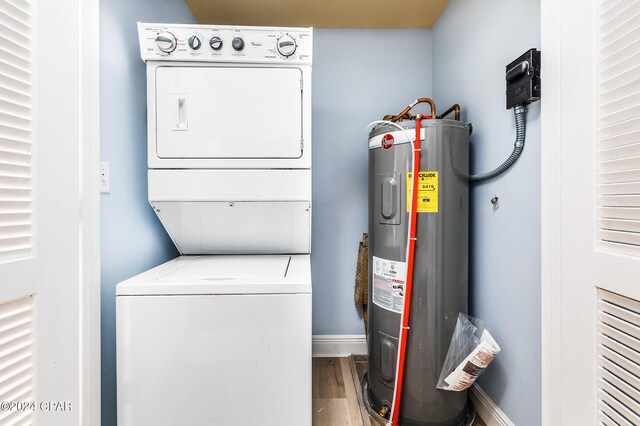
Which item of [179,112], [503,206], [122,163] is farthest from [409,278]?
[122,163]

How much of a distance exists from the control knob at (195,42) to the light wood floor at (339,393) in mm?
1955

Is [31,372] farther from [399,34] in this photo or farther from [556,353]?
[399,34]

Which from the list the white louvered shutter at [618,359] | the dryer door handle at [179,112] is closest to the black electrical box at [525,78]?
the white louvered shutter at [618,359]

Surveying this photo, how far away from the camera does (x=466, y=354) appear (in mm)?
1261

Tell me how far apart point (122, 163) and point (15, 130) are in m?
0.53

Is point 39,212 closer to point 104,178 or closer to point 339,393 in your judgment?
point 104,178

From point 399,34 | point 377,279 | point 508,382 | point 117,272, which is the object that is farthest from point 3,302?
point 399,34

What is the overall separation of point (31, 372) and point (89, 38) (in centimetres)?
114

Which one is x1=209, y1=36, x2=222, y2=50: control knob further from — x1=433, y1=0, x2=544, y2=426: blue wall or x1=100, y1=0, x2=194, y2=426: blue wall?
x1=433, y1=0, x2=544, y2=426: blue wall

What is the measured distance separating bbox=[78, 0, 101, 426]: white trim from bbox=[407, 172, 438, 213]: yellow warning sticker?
1.37 m

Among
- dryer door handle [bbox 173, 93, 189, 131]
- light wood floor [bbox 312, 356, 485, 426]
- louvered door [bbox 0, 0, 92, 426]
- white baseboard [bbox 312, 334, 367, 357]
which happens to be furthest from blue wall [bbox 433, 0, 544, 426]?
louvered door [bbox 0, 0, 92, 426]

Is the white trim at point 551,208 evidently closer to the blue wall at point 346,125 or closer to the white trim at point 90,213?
the blue wall at point 346,125

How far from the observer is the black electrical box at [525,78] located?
40.4 inches

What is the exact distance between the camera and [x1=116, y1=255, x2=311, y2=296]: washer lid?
98 centimetres
